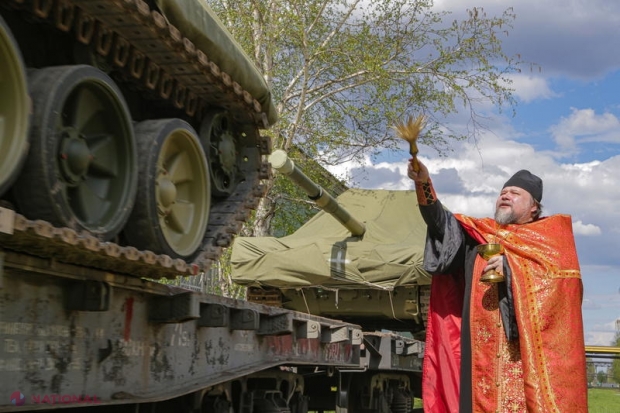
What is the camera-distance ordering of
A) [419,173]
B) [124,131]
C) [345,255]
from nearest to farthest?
[124,131]
[419,173]
[345,255]

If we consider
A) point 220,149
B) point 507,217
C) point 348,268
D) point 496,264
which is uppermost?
point 348,268

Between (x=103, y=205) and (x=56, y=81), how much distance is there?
31.8 inches

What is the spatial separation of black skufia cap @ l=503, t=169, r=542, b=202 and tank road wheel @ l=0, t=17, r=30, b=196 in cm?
263

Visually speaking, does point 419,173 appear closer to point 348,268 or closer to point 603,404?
point 348,268

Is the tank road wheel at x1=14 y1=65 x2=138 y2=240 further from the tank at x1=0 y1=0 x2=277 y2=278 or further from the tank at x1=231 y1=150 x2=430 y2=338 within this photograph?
the tank at x1=231 y1=150 x2=430 y2=338

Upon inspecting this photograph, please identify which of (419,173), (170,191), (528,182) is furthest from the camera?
(528,182)

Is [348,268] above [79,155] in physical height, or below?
above

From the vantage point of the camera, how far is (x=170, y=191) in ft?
17.4

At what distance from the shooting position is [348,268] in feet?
42.2

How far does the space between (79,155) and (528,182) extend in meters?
2.36

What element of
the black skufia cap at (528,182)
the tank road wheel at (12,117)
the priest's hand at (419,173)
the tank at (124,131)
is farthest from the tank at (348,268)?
the tank road wheel at (12,117)

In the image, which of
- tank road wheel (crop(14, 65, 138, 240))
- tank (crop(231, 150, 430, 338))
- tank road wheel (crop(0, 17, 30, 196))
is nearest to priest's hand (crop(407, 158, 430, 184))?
tank road wheel (crop(14, 65, 138, 240))

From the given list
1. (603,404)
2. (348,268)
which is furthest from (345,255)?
(603,404)

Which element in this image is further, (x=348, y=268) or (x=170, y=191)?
(x=348, y=268)
